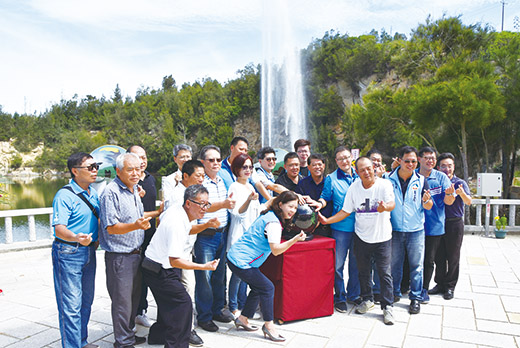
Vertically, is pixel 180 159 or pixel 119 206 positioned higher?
pixel 180 159

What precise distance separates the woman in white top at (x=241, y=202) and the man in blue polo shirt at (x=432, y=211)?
1.96 meters

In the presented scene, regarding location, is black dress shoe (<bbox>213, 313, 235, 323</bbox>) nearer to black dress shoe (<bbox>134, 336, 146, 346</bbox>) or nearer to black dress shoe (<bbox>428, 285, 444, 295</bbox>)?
black dress shoe (<bbox>134, 336, 146, 346</bbox>)

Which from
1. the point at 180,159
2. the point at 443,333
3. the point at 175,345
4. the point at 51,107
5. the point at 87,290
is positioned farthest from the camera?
the point at 51,107

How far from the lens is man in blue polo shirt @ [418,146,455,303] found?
4.20 m

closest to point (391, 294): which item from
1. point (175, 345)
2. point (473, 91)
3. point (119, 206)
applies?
point (175, 345)

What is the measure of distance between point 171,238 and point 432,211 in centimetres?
298

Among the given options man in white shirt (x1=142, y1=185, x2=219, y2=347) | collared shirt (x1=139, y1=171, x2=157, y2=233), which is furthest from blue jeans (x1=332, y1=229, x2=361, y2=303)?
collared shirt (x1=139, y1=171, x2=157, y2=233)

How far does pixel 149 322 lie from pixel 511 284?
4519 mm

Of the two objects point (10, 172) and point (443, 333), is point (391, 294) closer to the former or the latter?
point (443, 333)

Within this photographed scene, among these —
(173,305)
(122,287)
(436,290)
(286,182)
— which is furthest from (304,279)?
(436,290)

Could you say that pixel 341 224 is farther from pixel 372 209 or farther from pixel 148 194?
pixel 148 194

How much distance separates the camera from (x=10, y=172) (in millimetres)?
52250

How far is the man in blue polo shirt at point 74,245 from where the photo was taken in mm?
2752

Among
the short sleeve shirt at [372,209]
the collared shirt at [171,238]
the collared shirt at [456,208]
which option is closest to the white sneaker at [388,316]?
the short sleeve shirt at [372,209]
